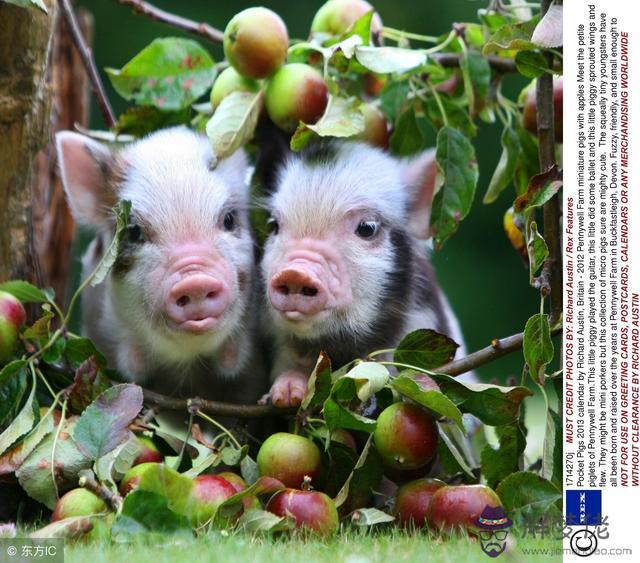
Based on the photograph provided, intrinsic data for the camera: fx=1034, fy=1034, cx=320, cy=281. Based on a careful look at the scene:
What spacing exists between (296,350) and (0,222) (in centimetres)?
66

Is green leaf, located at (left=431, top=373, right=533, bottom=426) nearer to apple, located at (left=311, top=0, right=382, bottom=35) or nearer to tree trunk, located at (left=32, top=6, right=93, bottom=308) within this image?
apple, located at (left=311, top=0, right=382, bottom=35)

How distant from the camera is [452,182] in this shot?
6.97 feet

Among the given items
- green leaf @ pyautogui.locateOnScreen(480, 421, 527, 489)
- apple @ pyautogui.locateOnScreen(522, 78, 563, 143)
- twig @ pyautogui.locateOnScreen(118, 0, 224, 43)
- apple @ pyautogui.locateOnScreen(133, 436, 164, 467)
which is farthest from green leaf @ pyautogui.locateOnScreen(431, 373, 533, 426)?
twig @ pyautogui.locateOnScreen(118, 0, 224, 43)

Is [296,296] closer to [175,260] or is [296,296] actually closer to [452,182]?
[175,260]

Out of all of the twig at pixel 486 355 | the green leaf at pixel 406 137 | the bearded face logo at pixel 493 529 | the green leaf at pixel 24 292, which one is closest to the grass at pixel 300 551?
the bearded face logo at pixel 493 529

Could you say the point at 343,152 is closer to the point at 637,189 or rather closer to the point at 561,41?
the point at 561,41

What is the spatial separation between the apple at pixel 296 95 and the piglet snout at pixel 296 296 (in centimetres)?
35

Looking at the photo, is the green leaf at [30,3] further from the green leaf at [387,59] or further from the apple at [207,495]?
the apple at [207,495]

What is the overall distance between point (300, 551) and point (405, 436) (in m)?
0.33

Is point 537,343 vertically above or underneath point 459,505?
above

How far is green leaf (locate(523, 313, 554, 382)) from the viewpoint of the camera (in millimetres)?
1739

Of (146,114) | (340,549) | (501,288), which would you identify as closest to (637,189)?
(340,549)

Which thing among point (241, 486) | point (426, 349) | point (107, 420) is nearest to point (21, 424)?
point (107, 420)

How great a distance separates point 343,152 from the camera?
220cm
